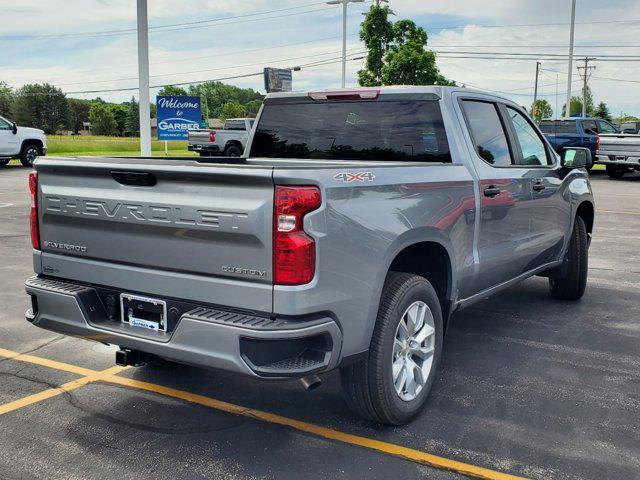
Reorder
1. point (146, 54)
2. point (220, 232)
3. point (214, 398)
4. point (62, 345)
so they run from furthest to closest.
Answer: point (146, 54)
point (62, 345)
point (214, 398)
point (220, 232)

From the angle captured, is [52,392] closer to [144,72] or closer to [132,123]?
[144,72]

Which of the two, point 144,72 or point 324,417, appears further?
point 144,72

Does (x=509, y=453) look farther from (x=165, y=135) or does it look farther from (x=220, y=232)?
(x=165, y=135)

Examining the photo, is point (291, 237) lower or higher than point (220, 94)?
lower

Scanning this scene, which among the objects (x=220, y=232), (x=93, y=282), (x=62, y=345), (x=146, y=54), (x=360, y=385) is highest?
(x=146, y=54)

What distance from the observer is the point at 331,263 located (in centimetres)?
313

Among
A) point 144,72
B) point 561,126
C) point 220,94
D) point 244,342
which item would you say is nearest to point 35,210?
point 244,342

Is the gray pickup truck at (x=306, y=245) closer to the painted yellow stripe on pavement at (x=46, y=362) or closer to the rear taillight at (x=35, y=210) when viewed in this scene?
the rear taillight at (x=35, y=210)

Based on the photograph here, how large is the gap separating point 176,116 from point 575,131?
15.2 m

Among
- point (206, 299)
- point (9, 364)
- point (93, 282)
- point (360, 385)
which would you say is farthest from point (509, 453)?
point (9, 364)

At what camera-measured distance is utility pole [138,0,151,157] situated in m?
13.0

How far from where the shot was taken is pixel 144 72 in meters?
13.4

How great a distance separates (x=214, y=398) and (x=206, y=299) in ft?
4.16

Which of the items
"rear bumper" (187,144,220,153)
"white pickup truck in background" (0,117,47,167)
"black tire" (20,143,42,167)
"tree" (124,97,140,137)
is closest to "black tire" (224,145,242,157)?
"rear bumper" (187,144,220,153)
